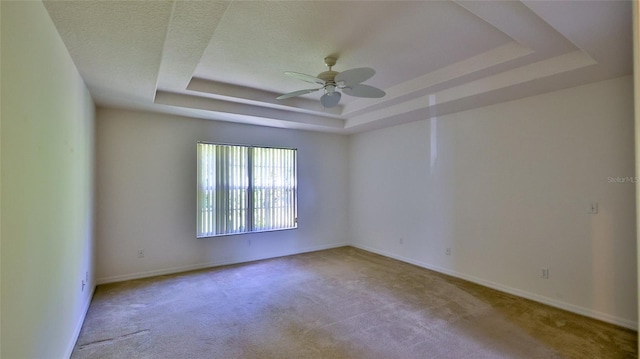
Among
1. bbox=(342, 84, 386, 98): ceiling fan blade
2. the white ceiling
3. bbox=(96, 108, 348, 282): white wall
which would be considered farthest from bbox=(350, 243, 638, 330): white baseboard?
bbox=(342, 84, 386, 98): ceiling fan blade

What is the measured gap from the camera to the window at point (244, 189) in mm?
4812

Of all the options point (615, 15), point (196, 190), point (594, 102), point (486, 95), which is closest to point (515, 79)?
point (486, 95)

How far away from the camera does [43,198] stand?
1.85 m

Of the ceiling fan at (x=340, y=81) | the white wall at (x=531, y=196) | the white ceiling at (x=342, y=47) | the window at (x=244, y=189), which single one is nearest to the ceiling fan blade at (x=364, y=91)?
the ceiling fan at (x=340, y=81)

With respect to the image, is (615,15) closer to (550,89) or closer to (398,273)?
(550,89)

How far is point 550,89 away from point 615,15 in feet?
5.08

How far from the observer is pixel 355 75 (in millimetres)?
2652

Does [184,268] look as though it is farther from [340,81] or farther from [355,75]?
[355,75]

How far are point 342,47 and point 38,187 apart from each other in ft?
8.34

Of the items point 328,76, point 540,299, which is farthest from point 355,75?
point 540,299

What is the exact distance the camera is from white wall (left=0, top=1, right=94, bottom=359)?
1.37 meters

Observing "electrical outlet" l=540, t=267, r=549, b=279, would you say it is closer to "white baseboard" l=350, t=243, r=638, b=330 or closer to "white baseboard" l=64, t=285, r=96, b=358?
"white baseboard" l=350, t=243, r=638, b=330

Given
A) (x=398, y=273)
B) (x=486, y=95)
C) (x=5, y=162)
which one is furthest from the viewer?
(x=398, y=273)

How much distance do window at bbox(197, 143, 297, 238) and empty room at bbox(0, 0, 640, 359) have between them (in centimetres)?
4
